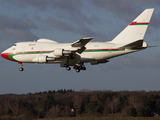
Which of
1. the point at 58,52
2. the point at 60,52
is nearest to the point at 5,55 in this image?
the point at 58,52

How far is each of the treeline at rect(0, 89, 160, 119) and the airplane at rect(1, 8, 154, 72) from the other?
124 feet

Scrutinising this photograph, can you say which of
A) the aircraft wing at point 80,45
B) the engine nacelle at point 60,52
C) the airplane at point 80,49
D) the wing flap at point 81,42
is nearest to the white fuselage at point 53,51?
the airplane at point 80,49

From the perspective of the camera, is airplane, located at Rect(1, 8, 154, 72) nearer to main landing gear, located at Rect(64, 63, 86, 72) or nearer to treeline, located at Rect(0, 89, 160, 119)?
main landing gear, located at Rect(64, 63, 86, 72)

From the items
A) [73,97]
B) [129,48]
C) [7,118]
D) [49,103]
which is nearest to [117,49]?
[129,48]

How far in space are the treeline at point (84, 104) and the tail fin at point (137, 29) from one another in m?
45.1

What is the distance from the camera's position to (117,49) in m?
47.1

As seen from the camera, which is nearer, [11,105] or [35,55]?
[35,55]

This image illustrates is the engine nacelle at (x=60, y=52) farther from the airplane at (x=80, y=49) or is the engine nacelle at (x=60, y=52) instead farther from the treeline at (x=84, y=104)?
the treeline at (x=84, y=104)

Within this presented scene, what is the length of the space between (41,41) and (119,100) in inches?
2766

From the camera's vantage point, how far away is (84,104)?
11469 cm

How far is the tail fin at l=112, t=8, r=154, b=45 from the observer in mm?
49031

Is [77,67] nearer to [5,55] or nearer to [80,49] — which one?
[80,49]

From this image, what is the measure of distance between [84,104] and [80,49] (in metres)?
71.1

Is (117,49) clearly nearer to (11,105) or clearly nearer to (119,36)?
(119,36)
